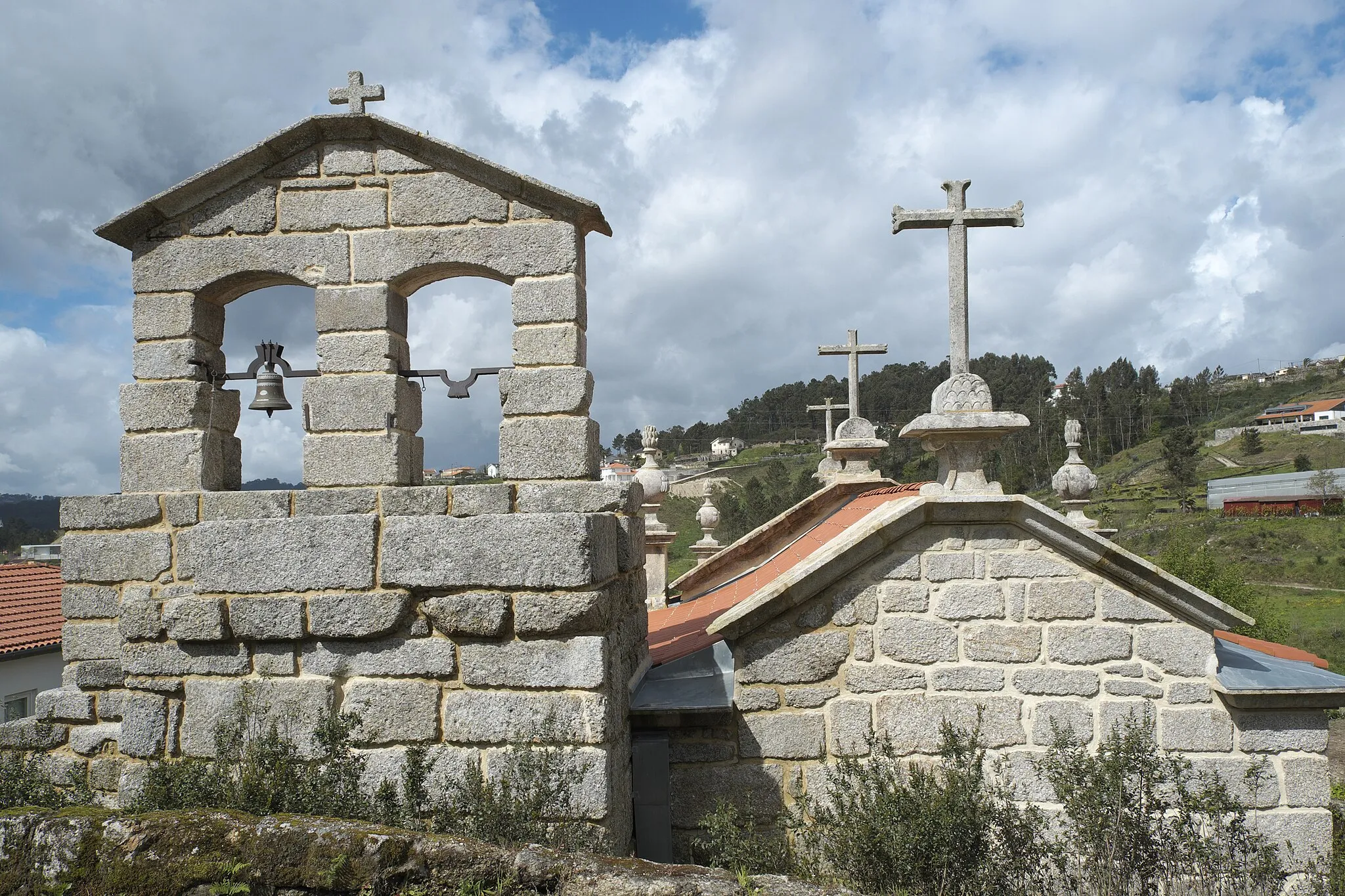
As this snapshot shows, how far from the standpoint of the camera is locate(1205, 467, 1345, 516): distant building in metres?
42.6

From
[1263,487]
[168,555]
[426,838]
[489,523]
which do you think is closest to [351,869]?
[426,838]

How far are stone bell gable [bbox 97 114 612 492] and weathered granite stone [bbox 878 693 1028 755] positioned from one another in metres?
2.29

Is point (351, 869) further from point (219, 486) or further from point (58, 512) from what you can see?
point (58, 512)

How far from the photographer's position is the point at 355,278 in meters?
4.35

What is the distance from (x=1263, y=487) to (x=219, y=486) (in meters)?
56.5

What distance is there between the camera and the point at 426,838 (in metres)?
2.73

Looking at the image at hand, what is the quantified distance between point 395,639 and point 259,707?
2.36 feet

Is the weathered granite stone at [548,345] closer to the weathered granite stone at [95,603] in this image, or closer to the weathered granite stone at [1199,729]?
the weathered granite stone at [95,603]

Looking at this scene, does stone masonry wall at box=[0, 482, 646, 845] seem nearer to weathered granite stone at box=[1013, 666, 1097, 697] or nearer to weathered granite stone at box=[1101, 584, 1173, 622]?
weathered granite stone at box=[1013, 666, 1097, 697]

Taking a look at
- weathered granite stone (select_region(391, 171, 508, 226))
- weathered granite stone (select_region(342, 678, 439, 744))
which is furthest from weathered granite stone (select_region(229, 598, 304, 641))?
weathered granite stone (select_region(391, 171, 508, 226))

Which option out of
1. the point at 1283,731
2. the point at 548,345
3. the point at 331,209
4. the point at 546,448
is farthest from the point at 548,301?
the point at 1283,731

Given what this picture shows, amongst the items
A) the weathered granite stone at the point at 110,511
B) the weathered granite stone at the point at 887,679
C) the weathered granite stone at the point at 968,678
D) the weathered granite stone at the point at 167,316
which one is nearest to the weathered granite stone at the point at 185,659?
the weathered granite stone at the point at 110,511

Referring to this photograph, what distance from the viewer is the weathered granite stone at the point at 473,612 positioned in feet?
12.1

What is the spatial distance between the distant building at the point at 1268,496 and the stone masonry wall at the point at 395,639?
51.1 metres
